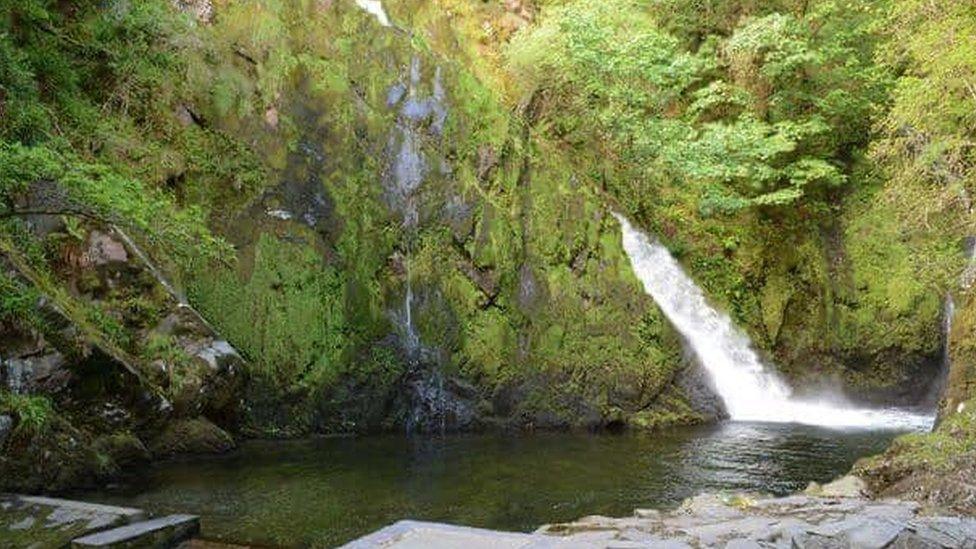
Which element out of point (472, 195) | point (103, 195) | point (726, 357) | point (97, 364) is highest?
point (472, 195)

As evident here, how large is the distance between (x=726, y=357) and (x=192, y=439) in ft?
30.3

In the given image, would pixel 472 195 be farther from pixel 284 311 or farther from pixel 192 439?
pixel 192 439

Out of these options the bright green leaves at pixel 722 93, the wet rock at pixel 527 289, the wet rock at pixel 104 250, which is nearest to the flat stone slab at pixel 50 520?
the wet rock at pixel 104 250

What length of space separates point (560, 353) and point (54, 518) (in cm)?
840

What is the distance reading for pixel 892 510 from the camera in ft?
16.4

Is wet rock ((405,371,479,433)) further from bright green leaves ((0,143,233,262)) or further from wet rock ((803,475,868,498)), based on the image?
wet rock ((803,475,868,498))

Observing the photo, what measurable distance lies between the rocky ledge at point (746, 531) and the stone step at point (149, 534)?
2111 mm

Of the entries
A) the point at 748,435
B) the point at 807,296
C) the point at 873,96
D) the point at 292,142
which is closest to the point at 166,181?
the point at 292,142

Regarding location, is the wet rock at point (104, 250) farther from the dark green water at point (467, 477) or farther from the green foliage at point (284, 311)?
the dark green water at point (467, 477)

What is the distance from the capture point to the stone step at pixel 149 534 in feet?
16.5

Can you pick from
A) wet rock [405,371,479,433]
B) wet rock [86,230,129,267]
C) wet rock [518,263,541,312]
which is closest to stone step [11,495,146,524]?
wet rock [86,230,129,267]

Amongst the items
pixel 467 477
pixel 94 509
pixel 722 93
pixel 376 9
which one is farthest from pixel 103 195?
pixel 722 93

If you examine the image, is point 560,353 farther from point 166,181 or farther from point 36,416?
point 36,416

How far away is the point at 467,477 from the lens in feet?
28.2
